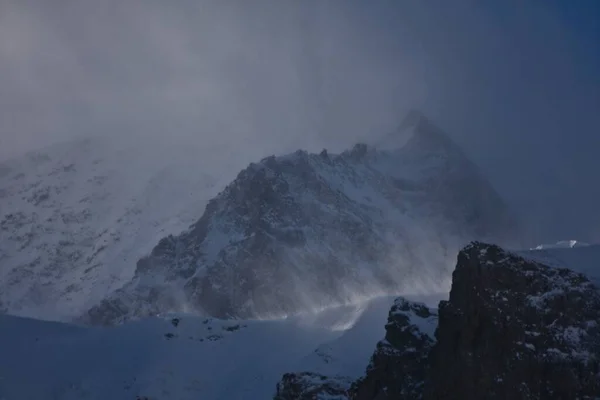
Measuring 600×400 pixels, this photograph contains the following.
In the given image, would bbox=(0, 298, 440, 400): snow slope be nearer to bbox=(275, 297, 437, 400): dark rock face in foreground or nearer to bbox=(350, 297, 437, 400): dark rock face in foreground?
bbox=(275, 297, 437, 400): dark rock face in foreground

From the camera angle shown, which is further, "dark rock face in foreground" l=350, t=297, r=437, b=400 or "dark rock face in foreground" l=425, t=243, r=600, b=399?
"dark rock face in foreground" l=350, t=297, r=437, b=400

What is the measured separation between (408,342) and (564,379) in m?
16.3

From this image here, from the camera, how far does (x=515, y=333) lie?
45.4 metres

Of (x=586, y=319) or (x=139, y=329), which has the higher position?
(x=139, y=329)

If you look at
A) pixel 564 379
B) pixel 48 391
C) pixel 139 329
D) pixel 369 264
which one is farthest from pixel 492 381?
pixel 369 264

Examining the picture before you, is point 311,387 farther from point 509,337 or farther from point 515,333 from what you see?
point 515,333

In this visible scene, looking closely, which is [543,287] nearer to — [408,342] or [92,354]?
[408,342]

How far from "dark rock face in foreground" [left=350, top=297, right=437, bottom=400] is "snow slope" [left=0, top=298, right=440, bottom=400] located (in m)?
18.2

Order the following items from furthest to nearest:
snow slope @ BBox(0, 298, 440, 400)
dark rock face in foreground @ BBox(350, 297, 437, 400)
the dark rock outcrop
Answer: snow slope @ BBox(0, 298, 440, 400) < the dark rock outcrop < dark rock face in foreground @ BBox(350, 297, 437, 400)

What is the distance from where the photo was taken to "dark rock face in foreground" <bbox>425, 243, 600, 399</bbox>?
42781 mm

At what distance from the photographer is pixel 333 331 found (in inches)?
3969

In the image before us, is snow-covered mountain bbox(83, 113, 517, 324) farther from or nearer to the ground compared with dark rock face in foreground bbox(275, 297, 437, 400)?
farther from the ground

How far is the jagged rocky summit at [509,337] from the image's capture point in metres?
42.8

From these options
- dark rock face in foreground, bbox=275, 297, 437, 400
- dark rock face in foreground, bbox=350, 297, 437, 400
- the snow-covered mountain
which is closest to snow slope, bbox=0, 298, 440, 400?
dark rock face in foreground, bbox=275, 297, 437, 400
